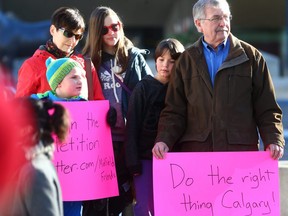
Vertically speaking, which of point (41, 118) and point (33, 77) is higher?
point (33, 77)

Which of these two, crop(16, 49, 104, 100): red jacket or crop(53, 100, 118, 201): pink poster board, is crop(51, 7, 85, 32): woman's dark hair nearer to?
crop(16, 49, 104, 100): red jacket

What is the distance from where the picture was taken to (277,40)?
3028 centimetres

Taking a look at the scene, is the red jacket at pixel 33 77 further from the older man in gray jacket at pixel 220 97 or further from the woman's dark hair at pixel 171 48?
the older man in gray jacket at pixel 220 97

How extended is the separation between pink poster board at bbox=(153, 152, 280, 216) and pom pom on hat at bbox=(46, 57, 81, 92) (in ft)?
2.58

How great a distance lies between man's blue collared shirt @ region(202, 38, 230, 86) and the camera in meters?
4.38

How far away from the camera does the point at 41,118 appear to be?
325 cm

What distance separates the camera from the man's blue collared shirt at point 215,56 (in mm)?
4383

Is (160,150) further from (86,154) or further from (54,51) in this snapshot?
(54,51)

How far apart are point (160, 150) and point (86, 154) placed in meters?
0.49

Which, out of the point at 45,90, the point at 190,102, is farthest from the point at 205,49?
the point at 45,90

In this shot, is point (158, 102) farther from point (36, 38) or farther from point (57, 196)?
point (36, 38)

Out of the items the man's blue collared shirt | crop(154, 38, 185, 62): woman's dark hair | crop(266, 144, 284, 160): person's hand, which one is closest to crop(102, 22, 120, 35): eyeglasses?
crop(154, 38, 185, 62): woman's dark hair

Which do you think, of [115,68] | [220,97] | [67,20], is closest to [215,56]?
[220,97]

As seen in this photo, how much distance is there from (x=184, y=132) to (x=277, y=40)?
2654 cm
